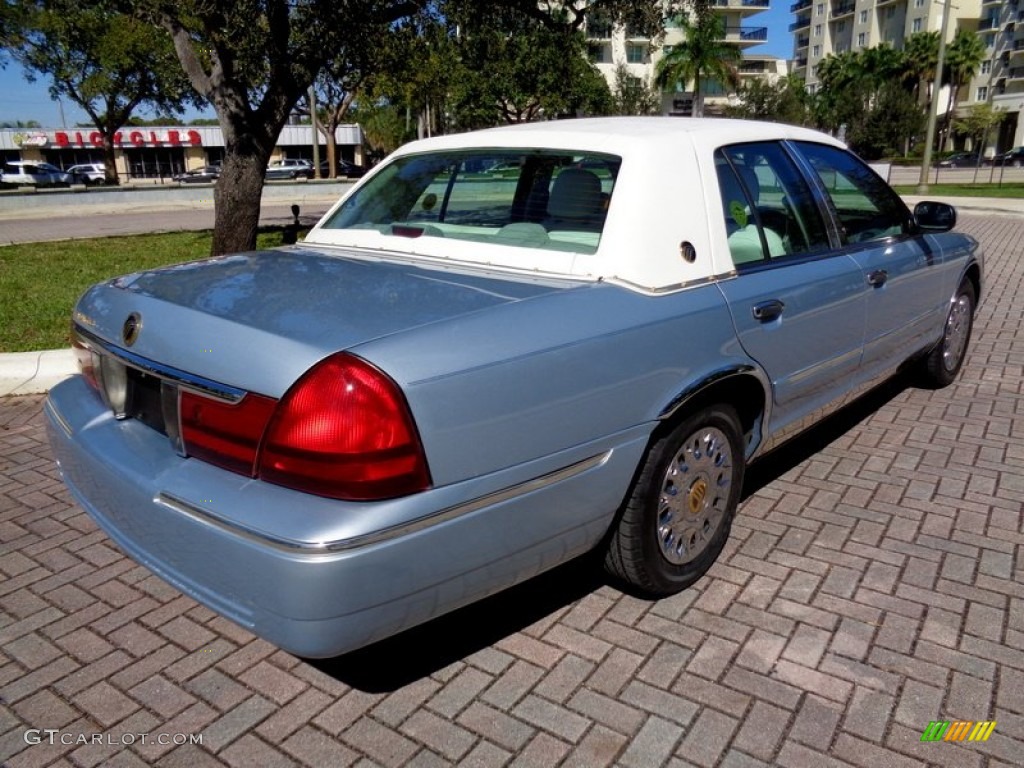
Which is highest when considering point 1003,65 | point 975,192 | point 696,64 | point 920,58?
point 1003,65

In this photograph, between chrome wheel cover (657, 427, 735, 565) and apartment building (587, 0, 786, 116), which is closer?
chrome wheel cover (657, 427, 735, 565)

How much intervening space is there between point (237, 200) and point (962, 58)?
7982cm

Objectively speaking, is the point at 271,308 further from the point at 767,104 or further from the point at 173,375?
the point at 767,104

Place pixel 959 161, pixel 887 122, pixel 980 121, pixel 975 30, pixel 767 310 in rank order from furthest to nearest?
1. pixel 975 30
2. pixel 980 121
3. pixel 887 122
4. pixel 959 161
5. pixel 767 310

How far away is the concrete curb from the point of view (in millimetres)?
5906

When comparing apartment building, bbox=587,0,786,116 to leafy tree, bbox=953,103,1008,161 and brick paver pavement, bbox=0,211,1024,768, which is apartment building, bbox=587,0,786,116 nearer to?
leafy tree, bbox=953,103,1008,161

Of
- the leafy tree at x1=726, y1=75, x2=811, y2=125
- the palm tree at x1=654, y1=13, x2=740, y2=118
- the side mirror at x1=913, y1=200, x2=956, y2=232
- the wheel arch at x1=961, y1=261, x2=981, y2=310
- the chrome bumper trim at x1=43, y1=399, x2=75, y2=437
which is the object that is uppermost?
the palm tree at x1=654, y1=13, x2=740, y2=118

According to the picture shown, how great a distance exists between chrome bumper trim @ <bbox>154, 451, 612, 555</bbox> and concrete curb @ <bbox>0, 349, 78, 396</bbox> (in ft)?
13.9

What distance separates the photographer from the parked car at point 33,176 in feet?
164

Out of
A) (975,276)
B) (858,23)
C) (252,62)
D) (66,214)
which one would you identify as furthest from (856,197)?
(858,23)

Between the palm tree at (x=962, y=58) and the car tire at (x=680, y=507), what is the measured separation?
83.1m

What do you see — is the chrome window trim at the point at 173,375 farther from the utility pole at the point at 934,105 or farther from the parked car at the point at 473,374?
the utility pole at the point at 934,105

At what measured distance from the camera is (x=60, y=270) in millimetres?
11188

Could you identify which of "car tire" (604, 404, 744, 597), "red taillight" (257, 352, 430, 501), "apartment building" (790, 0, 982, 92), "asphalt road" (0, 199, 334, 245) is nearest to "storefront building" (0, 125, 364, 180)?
"asphalt road" (0, 199, 334, 245)
